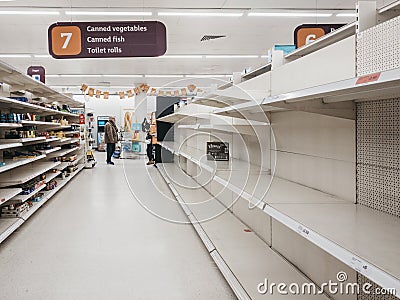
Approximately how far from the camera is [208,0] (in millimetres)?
6750

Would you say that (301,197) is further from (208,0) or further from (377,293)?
(208,0)

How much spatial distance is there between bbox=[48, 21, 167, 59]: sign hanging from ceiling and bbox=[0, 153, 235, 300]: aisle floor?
2265mm

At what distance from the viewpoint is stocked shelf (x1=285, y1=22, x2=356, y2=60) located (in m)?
2.38

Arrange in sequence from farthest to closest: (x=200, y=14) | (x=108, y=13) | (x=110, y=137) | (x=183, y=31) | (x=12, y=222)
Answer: (x=110, y=137)
(x=183, y=31)
(x=200, y=14)
(x=108, y=13)
(x=12, y=222)

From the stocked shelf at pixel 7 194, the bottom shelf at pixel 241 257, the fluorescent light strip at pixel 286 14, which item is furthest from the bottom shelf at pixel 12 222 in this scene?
the fluorescent light strip at pixel 286 14

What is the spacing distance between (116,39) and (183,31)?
3.42 m

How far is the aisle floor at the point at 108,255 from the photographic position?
3230mm

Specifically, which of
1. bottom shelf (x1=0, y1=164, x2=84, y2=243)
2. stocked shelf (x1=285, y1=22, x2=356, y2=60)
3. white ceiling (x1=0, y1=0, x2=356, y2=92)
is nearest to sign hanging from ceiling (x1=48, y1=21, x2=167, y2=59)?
white ceiling (x1=0, y1=0, x2=356, y2=92)

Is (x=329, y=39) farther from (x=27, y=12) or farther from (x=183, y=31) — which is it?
(x=183, y=31)

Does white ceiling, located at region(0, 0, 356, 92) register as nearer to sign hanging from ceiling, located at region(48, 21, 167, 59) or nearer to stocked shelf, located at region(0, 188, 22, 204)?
sign hanging from ceiling, located at region(48, 21, 167, 59)

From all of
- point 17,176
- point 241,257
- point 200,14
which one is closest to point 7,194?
point 17,176

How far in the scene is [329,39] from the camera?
2.63 m

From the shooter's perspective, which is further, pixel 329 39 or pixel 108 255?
pixel 108 255

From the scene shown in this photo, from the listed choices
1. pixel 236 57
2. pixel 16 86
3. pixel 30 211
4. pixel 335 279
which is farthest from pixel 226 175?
pixel 236 57
